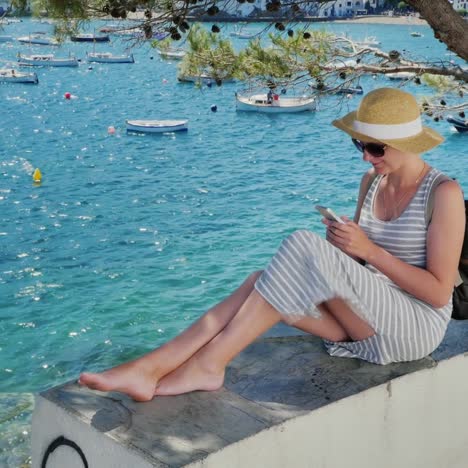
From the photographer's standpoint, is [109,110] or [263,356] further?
[109,110]

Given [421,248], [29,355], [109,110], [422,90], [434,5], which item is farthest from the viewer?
[422,90]

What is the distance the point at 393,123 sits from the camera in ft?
8.48

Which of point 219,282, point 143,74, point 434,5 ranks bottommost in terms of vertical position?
point 143,74

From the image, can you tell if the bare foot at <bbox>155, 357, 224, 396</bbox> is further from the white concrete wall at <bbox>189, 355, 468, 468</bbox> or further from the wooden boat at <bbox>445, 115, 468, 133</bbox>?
the wooden boat at <bbox>445, 115, 468, 133</bbox>

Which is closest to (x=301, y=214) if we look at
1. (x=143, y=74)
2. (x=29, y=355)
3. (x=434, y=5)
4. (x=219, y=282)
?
(x=219, y=282)

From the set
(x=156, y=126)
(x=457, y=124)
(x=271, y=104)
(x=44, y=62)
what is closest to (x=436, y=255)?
(x=457, y=124)

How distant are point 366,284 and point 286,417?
1.42 feet

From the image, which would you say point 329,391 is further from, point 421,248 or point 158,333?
point 158,333

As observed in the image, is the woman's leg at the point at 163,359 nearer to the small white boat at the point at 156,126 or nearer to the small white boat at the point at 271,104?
the small white boat at the point at 156,126

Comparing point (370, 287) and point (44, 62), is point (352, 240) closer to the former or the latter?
point (370, 287)

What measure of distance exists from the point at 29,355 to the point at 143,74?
34.2 metres

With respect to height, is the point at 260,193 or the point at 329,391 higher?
the point at 329,391

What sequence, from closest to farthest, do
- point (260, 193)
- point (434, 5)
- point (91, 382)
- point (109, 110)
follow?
point (91, 382) → point (434, 5) → point (260, 193) → point (109, 110)

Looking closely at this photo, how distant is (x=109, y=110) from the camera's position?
31.2 m
